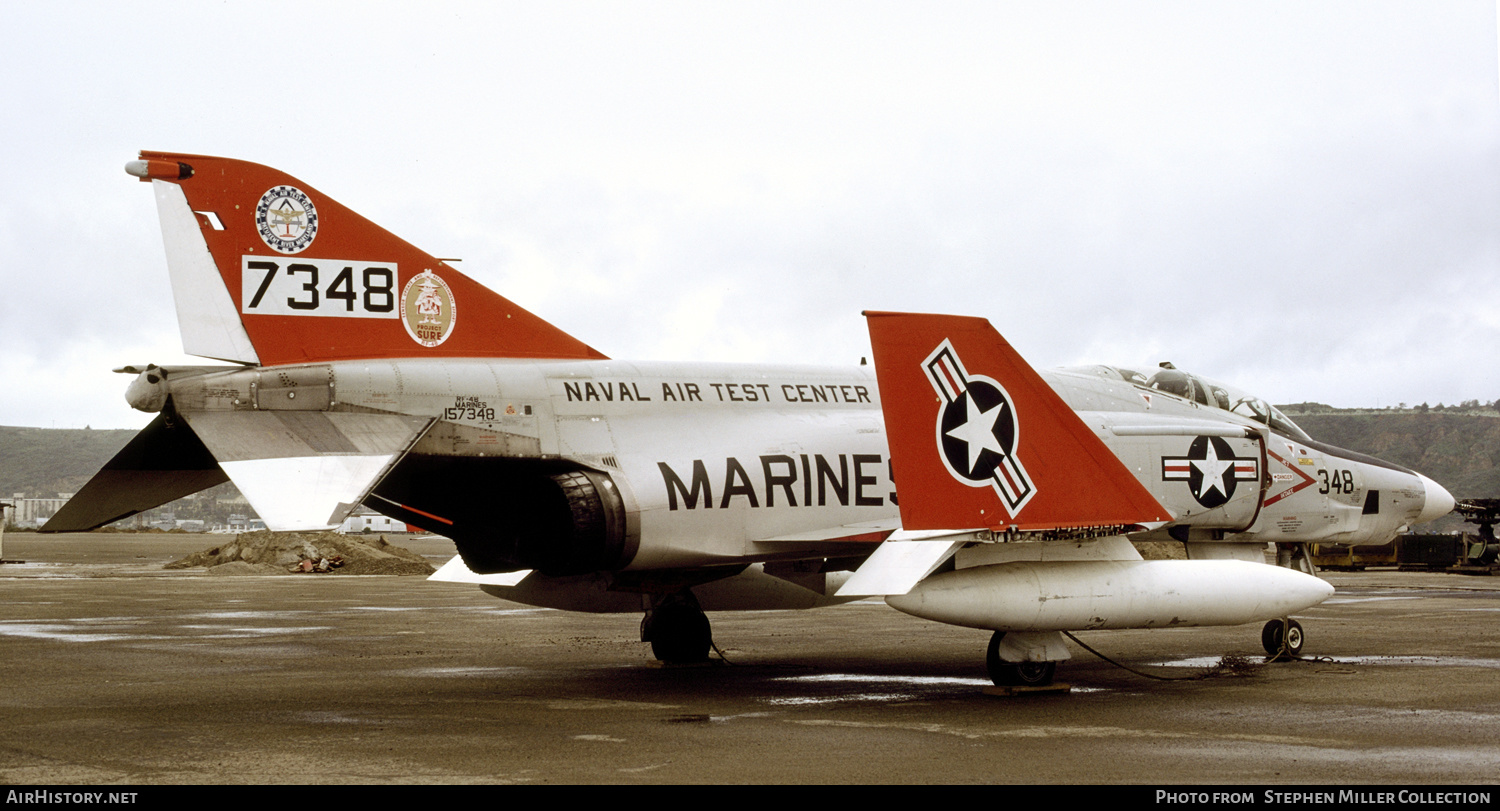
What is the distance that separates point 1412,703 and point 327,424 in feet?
27.7

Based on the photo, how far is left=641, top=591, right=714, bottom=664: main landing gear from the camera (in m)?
13.7

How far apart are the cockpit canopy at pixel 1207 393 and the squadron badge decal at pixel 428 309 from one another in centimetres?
703

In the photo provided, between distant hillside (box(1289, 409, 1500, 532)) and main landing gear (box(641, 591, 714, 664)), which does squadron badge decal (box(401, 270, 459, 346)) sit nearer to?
main landing gear (box(641, 591, 714, 664))

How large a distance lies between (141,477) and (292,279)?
6.99 ft

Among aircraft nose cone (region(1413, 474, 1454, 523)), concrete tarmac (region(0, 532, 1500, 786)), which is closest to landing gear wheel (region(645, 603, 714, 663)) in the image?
concrete tarmac (region(0, 532, 1500, 786))

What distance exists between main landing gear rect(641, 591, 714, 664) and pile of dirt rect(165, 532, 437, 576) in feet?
83.2

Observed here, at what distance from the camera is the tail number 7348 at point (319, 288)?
34.2ft

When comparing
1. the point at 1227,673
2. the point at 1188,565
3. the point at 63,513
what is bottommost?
the point at 1227,673

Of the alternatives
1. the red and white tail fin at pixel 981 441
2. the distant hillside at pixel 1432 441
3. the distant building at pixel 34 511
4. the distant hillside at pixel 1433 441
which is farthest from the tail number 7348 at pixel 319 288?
the distant building at pixel 34 511

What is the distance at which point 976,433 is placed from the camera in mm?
10234

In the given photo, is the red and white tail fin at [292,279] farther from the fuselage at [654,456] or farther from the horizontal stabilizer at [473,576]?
the horizontal stabilizer at [473,576]

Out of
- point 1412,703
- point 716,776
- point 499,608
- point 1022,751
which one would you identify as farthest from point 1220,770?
point 499,608

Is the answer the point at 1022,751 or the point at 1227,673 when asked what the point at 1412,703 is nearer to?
the point at 1227,673

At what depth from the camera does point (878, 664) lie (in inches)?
533
